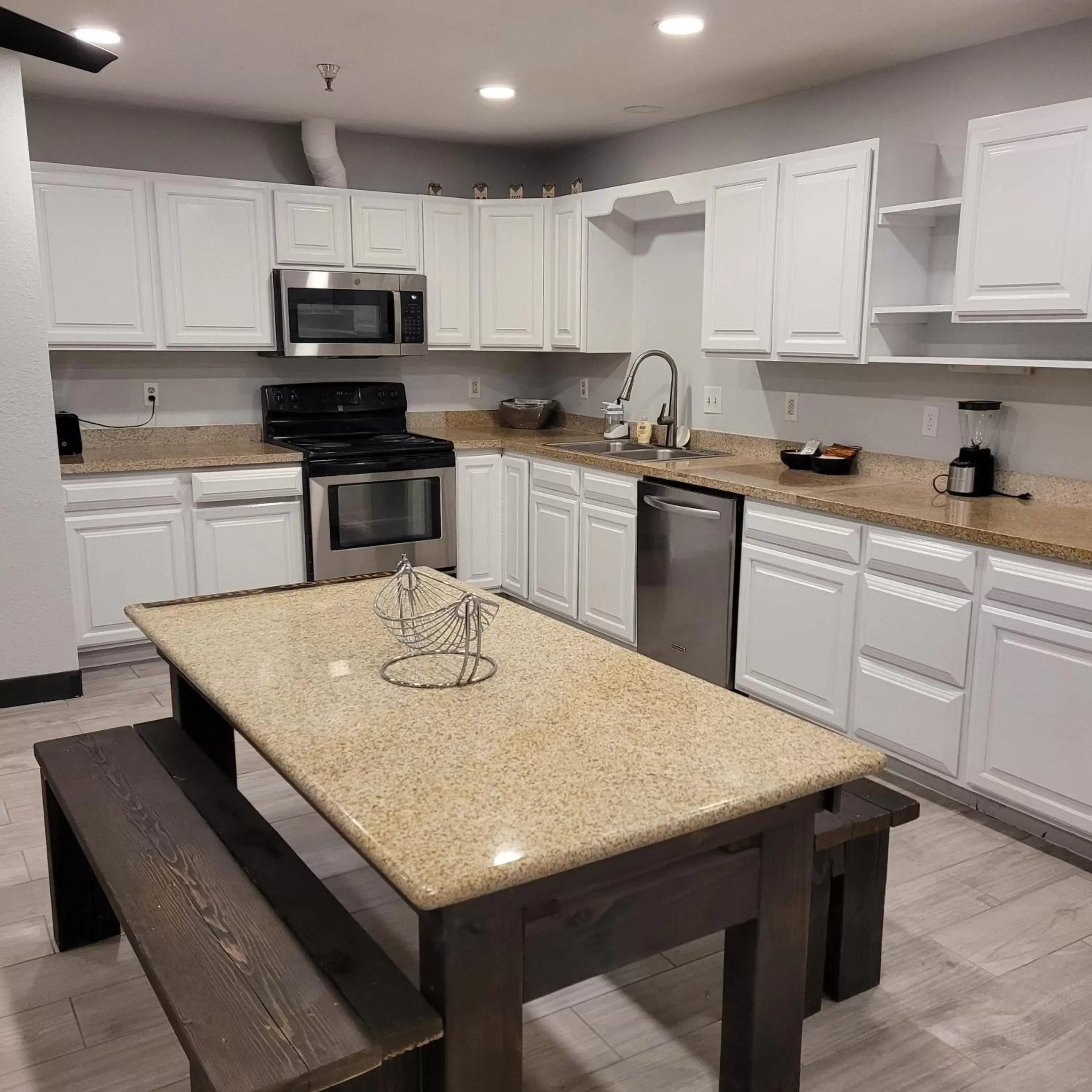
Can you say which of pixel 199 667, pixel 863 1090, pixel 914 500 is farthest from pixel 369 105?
pixel 863 1090

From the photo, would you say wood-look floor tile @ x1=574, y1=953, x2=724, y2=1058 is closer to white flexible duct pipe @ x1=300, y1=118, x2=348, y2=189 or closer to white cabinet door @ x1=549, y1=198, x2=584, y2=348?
white cabinet door @ x1=549, y1=198, x2=584, y2=348

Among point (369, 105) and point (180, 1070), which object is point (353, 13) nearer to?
point (369, 105)

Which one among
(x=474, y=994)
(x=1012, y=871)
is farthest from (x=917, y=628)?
(x=474, y=994)

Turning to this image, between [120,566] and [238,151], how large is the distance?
2.00 metres

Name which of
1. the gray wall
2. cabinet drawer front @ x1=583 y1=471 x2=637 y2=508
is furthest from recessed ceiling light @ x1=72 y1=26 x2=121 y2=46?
cabinet drawer front @ x1=583 y1=471 x2=637 y2=508

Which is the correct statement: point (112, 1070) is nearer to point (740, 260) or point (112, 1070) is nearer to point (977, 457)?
point (977, 457)

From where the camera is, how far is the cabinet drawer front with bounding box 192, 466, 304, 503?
426cm

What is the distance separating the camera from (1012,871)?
2.71 metres

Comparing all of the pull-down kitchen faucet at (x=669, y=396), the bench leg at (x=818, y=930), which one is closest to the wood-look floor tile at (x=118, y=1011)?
the bench leg at (x=818, y=930)

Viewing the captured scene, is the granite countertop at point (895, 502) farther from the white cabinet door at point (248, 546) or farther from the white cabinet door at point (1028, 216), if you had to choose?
the white cabinet door at point (248, 546)

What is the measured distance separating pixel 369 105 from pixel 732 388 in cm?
197

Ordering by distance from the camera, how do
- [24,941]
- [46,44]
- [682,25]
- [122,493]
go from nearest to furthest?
[46,44] → [24,941] → [682,25] → [122,493]

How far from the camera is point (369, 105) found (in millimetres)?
4348

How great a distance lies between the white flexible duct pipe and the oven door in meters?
1.38
